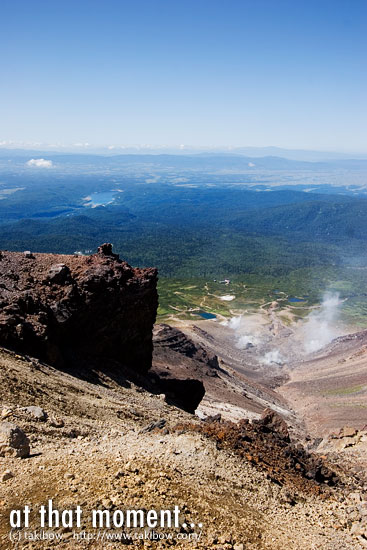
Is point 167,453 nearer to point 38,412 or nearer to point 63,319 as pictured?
point 38,412

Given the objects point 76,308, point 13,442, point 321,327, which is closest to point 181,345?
point 76,308

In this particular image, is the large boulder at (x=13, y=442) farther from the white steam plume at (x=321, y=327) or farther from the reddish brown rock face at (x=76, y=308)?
the white steam plume at (x=321, y=327)

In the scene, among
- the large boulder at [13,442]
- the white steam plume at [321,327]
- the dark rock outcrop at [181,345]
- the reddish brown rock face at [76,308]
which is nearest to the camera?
the large boulder at [13,442]

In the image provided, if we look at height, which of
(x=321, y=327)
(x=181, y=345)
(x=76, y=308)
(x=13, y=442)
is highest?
(x=13, y=442)

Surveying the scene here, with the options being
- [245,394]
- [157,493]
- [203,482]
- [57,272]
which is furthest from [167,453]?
[245,394]

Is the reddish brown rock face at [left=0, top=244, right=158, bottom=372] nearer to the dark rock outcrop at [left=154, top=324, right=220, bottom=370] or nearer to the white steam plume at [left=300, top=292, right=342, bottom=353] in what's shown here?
the dark rock outcrop at [left=154, top=324, right=220, bottom=370]

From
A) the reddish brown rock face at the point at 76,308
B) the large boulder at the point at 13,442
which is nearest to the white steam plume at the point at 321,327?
the reddish brown rock face at the point at 76,308

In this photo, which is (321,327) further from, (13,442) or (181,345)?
(13,442)
